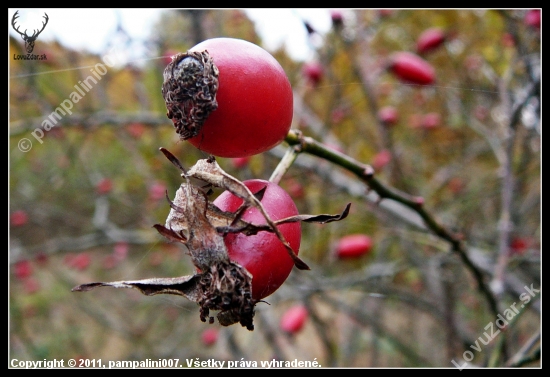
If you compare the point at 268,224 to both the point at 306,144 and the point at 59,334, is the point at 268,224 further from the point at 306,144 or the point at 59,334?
the point at 59,334

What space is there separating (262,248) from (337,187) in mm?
1526

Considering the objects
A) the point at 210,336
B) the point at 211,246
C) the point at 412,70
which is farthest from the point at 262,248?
the point at 210,336

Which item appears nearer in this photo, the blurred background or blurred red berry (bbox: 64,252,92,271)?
the blurred background

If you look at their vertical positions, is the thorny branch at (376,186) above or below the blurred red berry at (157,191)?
below

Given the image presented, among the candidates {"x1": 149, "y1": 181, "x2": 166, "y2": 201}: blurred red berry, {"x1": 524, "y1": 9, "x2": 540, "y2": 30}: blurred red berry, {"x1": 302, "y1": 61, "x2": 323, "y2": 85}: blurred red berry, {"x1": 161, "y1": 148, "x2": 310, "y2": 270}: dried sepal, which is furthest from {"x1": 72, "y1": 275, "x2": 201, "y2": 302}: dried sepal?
{"x1": 149, "y1": 181, "x2": 166, "y2": 201}: blurred red berry

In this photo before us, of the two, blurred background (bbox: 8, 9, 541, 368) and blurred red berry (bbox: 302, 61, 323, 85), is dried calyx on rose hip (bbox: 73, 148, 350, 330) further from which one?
blurred red berry (bbox: 302, 61, 323, 85)

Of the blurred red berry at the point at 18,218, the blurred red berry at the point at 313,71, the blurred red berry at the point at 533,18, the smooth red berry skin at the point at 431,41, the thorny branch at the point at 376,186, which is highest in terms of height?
the smooth red berry skin at the point at 431,41

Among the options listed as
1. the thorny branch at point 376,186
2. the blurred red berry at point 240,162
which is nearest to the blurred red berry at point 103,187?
the blurred red berry at point 240,162

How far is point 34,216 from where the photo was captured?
3.92 metres

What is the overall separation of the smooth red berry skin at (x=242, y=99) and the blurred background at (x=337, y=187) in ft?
2.60

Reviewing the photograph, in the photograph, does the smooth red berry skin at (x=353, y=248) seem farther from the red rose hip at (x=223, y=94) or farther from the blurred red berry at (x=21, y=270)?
the blurred red berry at (x=21, y=270)

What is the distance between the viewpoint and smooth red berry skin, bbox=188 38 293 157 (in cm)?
65

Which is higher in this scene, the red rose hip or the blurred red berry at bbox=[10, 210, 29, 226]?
the blurred red berry at bbox=[10, 210, 29, 226]

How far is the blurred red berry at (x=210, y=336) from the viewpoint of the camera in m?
3.25
